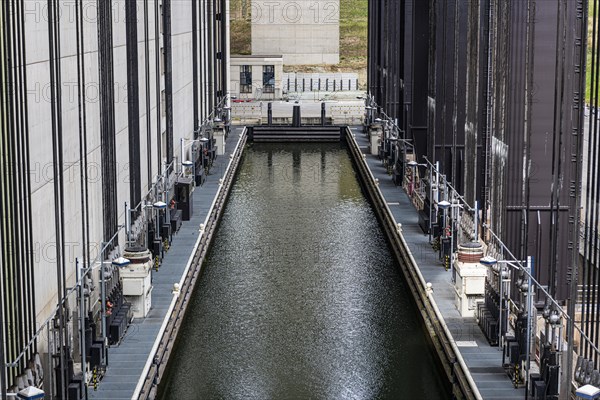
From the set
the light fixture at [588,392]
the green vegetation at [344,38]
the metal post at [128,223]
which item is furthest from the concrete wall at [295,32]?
the light fixture at [588,392]

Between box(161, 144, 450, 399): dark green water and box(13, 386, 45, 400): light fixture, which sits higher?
box(13, 386, 45, 400): light fixture

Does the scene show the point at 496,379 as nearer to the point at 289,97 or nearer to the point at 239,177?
the point at 239,177

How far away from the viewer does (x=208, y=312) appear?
3541 cm

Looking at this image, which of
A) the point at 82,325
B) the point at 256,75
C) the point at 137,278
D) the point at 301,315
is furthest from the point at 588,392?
the point at 256,75

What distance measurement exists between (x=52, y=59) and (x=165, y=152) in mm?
23055

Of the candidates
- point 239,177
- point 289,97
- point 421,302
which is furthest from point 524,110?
point 289,97

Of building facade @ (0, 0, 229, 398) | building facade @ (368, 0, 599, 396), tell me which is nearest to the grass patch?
building facade @ (0, 0, 229, 398)

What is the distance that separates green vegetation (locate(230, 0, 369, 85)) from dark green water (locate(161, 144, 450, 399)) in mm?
45606

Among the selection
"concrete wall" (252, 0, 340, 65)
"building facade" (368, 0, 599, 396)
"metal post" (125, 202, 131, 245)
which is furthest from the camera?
"concrete wall" (252, 0, 340, 65)

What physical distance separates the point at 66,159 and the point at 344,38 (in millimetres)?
78450

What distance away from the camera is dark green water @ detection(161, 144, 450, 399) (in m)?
28.8

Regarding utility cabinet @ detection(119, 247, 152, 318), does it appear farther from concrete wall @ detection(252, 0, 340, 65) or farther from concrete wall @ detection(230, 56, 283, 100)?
concrete wall @ detection(252, 0, 340, 65)

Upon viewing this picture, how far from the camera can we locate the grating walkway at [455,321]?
25.5 metres

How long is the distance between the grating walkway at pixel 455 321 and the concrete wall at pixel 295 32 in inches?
1899
